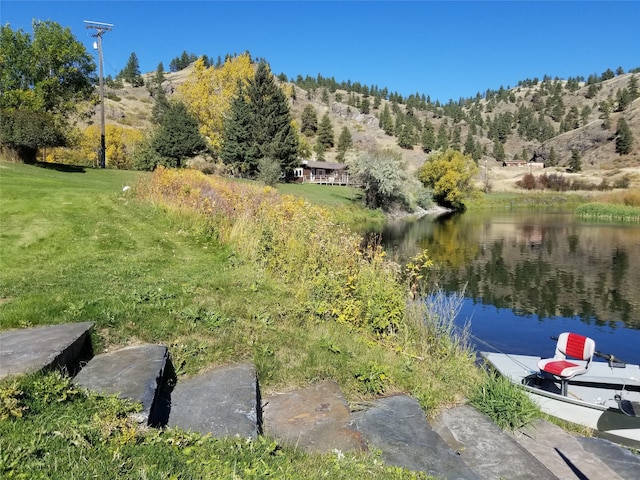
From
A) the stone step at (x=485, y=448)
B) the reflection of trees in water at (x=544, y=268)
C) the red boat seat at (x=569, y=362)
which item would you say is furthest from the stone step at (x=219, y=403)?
the reflection of trees in water at (x=544, y=268)

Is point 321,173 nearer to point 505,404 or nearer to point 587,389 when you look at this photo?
point 587,389

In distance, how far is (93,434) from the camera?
281 centimetres

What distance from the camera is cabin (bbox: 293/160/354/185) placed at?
65.9 meters

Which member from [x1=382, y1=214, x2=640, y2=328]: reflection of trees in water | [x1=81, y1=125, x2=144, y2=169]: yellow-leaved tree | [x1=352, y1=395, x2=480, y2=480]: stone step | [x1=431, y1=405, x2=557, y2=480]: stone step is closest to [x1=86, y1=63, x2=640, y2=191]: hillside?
[x1=81, y1=125, x2=144, y2=169]: yellow-leaved tree

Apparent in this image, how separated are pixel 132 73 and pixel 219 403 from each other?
→ 156387 millimetres

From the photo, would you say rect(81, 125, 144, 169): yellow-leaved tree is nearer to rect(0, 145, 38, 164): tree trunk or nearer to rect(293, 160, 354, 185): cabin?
rect(293, 160, 354, 185): cabin

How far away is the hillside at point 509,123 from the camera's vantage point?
95938 millimetres

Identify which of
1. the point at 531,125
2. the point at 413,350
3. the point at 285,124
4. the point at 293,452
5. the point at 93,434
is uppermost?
the point at 531,125

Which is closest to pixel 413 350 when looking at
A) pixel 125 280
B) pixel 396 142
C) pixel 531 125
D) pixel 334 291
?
pixel 334 291

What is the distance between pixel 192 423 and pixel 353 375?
2.23 m

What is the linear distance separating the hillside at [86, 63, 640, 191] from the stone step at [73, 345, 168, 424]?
240 ft

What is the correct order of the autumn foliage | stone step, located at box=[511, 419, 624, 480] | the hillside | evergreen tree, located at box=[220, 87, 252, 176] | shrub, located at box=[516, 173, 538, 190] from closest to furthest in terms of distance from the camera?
stone step, located at box=[511, 419, 624, 480] → the autumn foliage → evergreen tree, located at box=[220, 87, 252, 176] → shrub, located at box=[516, 173, 538, 190] → the hillside

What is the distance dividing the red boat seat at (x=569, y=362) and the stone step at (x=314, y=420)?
4.25 m

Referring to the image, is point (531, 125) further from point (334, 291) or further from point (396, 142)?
point (334, 291)
